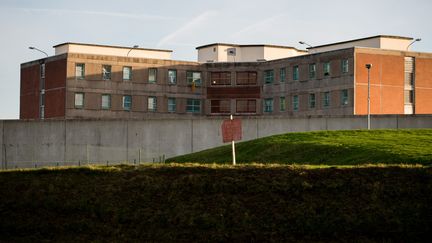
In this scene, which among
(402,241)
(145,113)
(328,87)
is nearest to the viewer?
(402,241)

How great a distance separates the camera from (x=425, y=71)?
3418 inches

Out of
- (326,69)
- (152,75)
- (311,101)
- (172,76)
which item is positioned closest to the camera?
(326,69)

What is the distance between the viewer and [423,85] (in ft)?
285

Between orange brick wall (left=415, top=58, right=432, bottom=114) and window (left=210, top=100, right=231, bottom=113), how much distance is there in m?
23.2

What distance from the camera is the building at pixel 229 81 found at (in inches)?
3290

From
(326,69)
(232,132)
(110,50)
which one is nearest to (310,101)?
(326,69)

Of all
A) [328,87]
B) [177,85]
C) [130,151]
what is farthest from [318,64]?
[130,151]

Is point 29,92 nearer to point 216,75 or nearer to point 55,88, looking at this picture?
point 55,88

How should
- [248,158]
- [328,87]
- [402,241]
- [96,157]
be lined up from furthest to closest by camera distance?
[328,87] → [96,157] → [248,158] → [402,241]

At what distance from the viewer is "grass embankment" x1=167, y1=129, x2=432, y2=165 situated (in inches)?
1353

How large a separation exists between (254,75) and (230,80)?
10.0ft

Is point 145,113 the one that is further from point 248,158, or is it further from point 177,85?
point 248,158

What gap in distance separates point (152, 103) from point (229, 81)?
1007cm

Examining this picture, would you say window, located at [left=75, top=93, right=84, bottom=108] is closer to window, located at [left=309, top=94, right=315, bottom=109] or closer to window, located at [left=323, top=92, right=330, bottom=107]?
window, located at [left=309, top=94, right=315, bottom=109]
